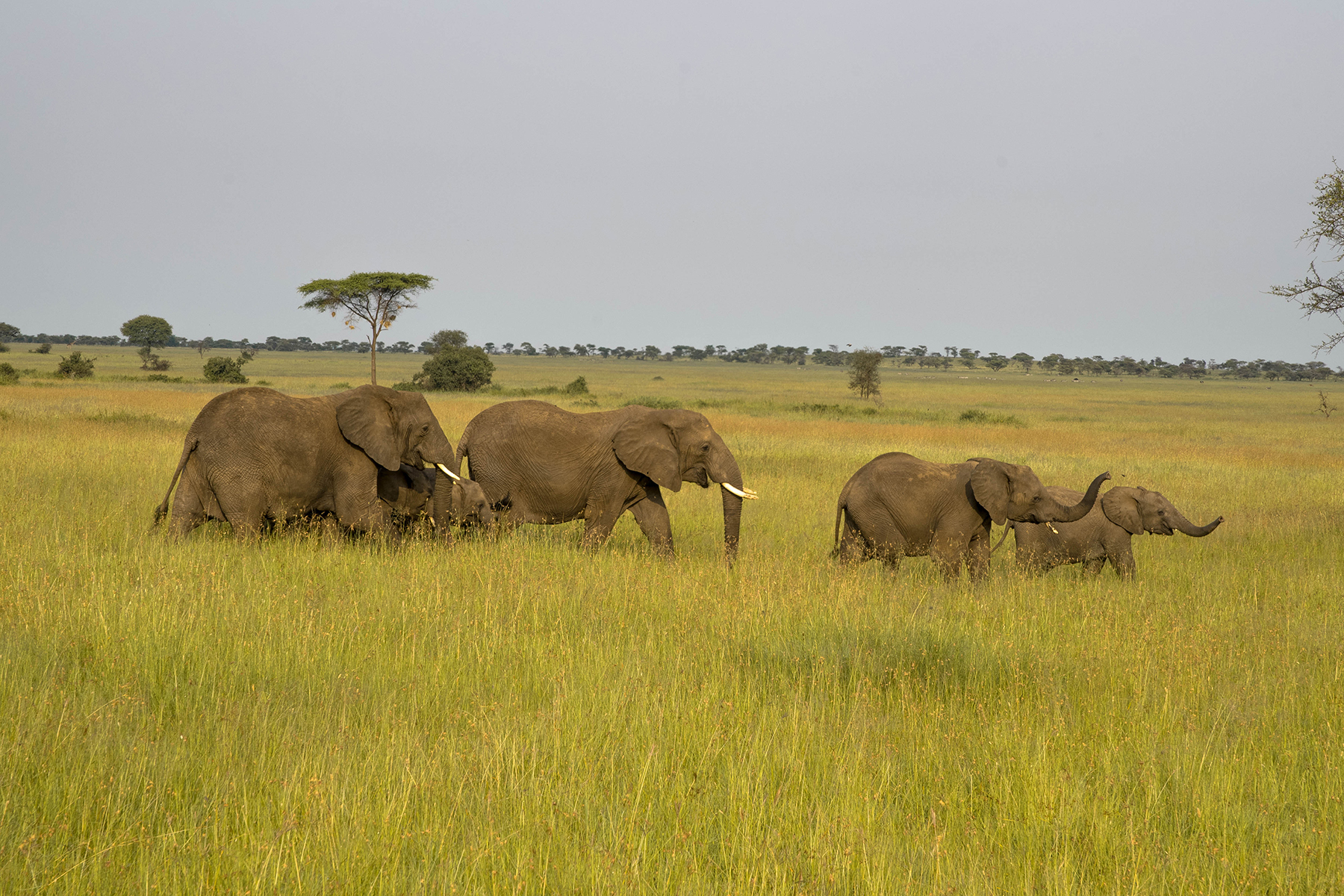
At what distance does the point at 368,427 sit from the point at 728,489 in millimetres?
4055

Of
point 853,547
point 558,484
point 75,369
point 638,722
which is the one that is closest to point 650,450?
point 558,484

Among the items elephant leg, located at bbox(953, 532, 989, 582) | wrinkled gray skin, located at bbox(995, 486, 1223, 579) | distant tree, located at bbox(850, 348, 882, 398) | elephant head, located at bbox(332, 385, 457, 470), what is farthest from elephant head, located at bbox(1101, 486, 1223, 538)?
distant tree, located at bbox(850, 348, 882, 398)

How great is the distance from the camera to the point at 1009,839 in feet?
13.0

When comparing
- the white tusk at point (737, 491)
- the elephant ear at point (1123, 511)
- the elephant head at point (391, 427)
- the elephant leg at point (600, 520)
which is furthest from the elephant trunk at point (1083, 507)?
the elephant head at point (391, 427)

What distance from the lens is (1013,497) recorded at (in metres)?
9.34

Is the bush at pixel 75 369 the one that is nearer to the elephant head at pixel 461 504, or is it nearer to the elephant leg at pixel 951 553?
the elephant head at pixel 461 504

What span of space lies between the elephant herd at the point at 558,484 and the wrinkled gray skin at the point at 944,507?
0.02 m

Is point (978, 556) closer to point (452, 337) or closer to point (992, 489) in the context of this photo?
point (992, 489)

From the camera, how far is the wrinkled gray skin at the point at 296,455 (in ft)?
30.6

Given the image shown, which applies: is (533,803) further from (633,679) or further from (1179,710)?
(1179,710)

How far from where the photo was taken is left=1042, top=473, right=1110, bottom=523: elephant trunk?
895 cm

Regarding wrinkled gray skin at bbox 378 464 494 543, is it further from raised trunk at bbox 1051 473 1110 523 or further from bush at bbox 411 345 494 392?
bush at bbox 411 345 494 392

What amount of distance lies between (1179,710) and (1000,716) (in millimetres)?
1201

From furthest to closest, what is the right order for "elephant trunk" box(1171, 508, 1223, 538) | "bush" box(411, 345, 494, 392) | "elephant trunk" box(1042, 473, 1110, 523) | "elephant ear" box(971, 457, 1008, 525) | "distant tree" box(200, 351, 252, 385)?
"bush" box(411, 345, 494, 392) → "distant tree" box(200, 351, 252, 385) → "elephant trunk" box(1171, 508, 1223, 538) → "elephant ear" box(971, 457, 1008, 525) → "elephant trunk" box(1042, 473, 1110, 523)
